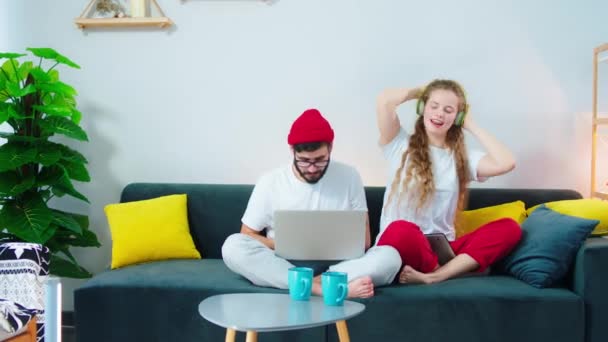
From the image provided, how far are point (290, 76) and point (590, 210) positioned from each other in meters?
1.49

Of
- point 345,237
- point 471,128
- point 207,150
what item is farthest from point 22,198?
point 471,128

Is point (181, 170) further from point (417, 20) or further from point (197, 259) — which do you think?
point (417, 20)

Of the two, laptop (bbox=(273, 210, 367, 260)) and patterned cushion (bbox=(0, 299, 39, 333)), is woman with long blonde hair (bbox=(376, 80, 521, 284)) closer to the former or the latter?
laptop (bbox=(273, 210, 367, 260))

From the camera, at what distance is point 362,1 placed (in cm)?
324

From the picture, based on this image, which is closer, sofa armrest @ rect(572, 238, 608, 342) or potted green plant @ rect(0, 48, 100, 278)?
sofa armrest @ rect(572, 238, 608, 342)

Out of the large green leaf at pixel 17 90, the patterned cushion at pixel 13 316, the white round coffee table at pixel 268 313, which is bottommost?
the patterned cushion at pixel 13 316

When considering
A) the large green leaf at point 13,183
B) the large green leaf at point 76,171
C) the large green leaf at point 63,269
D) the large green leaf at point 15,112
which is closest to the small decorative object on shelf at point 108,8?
the large green leaf at point 15,112

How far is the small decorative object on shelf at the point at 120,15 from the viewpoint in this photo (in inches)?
128

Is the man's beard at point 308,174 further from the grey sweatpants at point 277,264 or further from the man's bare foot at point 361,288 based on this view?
the man's bare foot at point 361,288

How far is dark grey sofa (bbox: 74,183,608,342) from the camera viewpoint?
7.64 feet

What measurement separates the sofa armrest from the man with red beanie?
65cm

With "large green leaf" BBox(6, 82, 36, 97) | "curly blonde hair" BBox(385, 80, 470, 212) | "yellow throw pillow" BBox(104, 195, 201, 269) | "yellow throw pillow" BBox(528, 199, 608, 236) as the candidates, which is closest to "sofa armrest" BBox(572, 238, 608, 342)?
"yellow throw pillow" BBox(528, 199, 608, 236)

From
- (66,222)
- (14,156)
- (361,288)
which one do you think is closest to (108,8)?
(14,156)

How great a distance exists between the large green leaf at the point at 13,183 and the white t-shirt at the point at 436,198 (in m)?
1.49
